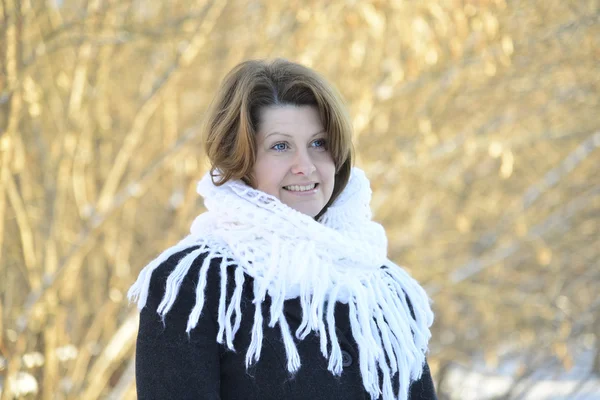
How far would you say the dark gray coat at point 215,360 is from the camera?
4.63 ft

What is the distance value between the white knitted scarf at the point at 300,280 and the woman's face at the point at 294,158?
4cm

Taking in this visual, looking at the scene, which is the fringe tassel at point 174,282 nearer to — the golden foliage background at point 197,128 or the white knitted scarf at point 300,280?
the white knitted scarf at point 300,280

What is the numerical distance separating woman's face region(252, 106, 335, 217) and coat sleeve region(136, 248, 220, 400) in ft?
1.06

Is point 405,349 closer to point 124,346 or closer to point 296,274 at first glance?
point 296,274

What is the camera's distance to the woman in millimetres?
1458

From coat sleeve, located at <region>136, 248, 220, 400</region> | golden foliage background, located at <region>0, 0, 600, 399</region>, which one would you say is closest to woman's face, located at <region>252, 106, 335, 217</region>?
coat sleeve, located at <region>136, 248, 220, 400</region>

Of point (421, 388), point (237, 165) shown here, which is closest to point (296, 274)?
point (237, 165)

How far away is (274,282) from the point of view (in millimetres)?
1592

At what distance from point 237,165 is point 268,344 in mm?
392

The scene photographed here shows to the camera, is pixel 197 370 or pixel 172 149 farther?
pixel 172 149

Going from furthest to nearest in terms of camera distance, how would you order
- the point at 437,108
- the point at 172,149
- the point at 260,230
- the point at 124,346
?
1. the point at 437,108
2. the point at 124,346
3. the point at 172,149
4. the point at 260,230

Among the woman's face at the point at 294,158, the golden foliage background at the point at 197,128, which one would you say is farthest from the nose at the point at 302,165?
the golden foliage background at the point at 197,128

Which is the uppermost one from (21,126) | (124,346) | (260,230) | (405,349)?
(21,126)

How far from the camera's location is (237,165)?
163 centimetres
